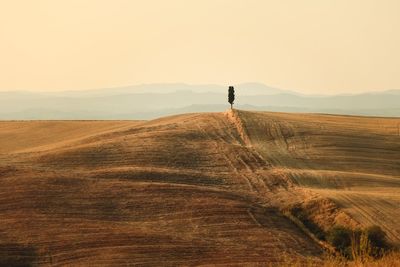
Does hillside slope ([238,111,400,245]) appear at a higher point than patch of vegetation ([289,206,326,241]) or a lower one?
higher

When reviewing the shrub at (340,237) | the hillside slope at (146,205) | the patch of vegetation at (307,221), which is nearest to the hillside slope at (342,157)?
the patch of vegetation at (307,221)

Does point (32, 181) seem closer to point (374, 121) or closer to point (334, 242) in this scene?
point (334, 242)

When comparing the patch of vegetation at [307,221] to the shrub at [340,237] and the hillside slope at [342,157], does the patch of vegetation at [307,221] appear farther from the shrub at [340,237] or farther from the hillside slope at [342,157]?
the hillside slope at [342,157]

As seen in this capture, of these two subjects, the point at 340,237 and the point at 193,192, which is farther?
the point at 193,192

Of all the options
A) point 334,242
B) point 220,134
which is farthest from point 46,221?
point 220,134

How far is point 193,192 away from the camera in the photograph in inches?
Result: 1577

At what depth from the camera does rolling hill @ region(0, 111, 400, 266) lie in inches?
1233

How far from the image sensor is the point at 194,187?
136ft

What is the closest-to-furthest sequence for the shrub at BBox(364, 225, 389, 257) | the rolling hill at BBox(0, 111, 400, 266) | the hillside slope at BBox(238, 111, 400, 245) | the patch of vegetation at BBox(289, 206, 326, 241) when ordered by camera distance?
1. the rolling hill at BBox(0, 111, 400, 266)
2. the shrub at BBox(364, 225, 389, 257)
3. the patch of vegetation at BBox(289, 206, 326, 241)
4. the hillside slope at BBox(238, 111, 400, 245)

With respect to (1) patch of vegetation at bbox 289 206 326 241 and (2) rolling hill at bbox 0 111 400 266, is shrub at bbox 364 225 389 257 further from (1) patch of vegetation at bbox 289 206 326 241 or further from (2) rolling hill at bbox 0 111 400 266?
(1) patch of vegetation at bbox 289 206 326 241

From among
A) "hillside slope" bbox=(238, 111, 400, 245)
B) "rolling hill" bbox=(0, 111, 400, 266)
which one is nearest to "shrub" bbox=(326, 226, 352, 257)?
"rolling hill" bbox=(0, 111, 400, 266)

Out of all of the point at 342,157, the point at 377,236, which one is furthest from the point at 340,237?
the point at 342,157

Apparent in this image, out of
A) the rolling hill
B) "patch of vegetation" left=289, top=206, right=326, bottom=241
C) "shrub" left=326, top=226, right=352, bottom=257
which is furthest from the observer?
"patch of vegetation" left=289, top=206, right=326, bottom=241

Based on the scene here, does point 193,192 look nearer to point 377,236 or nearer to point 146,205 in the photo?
point 146,205
